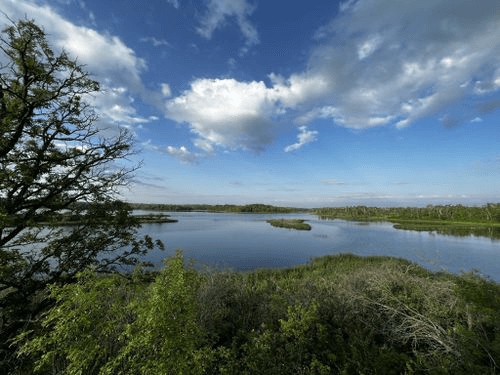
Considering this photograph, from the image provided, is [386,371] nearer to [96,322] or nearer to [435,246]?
[96,322]

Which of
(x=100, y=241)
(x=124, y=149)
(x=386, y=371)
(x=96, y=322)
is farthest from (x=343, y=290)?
(x=124, y=149)

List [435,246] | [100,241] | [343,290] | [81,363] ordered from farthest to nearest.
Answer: [435,246]
[343,290]
[100,241]
[81,363]

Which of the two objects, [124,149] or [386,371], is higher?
[124,149]

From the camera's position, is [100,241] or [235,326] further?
[235,326]

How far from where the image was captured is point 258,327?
309 inches

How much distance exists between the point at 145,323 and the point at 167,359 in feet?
1.94

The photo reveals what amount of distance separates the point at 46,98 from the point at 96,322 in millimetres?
7212

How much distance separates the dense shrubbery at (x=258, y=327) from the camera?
337 centimetres

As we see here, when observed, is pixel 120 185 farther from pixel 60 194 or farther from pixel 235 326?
pixel 235 326

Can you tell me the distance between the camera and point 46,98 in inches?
281

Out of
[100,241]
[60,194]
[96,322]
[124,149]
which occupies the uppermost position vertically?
[124,149]

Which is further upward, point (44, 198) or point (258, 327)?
point (44, 198)

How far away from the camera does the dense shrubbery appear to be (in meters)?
3.37

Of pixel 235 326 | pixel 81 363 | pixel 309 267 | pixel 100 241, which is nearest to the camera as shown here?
pixel 81 363
